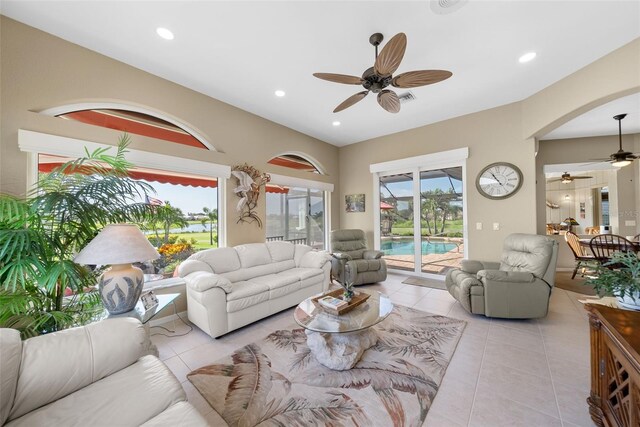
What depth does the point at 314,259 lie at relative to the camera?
387 centimetres

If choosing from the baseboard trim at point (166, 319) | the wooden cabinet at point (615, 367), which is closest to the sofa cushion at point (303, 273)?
the baseboard trim at point (166, 319)

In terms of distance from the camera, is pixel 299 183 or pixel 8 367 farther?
pixel 299 183

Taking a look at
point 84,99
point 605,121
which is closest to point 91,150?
point 84,99

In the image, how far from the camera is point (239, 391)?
180 centimetres

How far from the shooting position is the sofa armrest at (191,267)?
284 cm

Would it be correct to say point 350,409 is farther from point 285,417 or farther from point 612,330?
point 612,330

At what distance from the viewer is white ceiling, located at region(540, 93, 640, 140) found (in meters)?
3.44

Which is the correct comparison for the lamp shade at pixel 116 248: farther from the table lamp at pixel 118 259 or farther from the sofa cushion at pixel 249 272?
the sofa cushion at pixel 249 272

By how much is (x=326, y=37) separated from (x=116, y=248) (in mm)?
2666

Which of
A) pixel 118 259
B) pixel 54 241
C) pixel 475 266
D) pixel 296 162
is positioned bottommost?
pixel 475 266

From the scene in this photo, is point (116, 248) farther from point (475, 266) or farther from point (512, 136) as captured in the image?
point (512, 136)

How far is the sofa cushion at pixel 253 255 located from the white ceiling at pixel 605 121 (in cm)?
548

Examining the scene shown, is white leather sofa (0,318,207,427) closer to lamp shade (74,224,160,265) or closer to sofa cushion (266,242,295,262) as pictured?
lamp shade (74,224,160,265)

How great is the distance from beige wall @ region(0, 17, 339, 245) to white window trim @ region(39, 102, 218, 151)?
0.21ft
